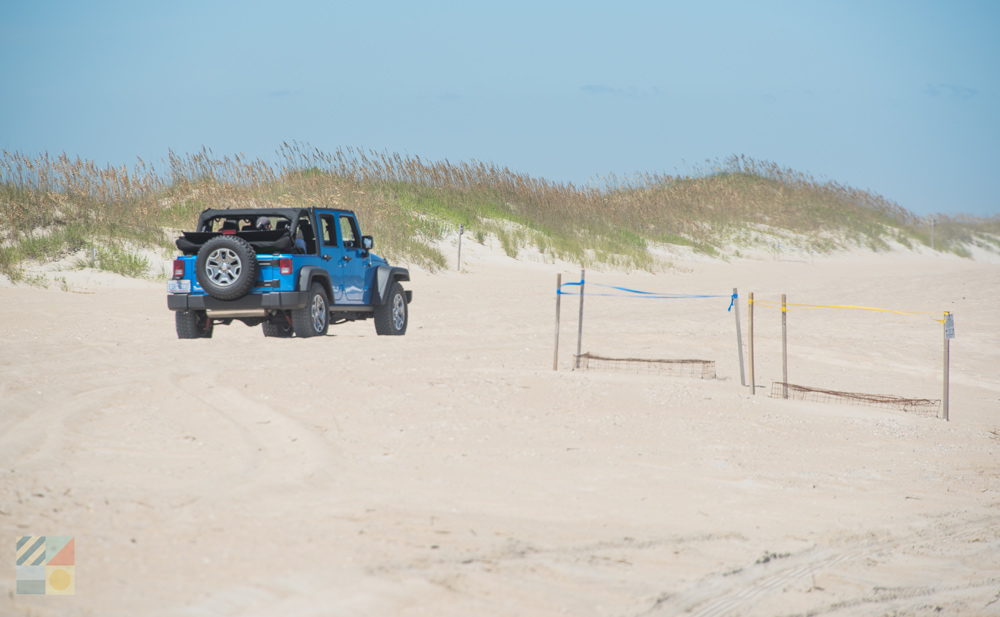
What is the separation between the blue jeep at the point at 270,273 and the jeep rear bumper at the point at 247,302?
0.04 feet

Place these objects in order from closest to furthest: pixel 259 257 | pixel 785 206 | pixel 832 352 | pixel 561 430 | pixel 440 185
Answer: pixel 561 430
pixel 259 257
pixel 832 352
pixel 440 185
pixel 785 206

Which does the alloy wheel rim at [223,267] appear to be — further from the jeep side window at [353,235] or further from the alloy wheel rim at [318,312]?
the jeep side window at [353,235]

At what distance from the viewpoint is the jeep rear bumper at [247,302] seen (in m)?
13.7

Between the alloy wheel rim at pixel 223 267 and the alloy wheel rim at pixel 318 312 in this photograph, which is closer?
the alloy wheel rim at pixel 223 267

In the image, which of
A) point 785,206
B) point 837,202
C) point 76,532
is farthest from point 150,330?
point 837,202

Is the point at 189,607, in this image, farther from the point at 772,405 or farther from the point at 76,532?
the point at 772,405

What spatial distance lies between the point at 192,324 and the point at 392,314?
108 inches

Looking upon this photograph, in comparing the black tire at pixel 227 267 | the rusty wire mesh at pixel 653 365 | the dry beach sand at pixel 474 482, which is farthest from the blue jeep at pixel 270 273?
the rusty wire mesh at pixel 653 365

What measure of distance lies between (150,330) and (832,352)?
900 cm

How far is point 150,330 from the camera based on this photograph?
1525 cm

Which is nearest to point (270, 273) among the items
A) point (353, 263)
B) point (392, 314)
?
point (353, 263)

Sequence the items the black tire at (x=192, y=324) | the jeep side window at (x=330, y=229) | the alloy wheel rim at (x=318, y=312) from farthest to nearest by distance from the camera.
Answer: the jeep side window at (x=330, y=229), the alloy wheel rim at (x=318, y=312), the black tire at (x=192, y=324)

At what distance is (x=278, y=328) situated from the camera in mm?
15211

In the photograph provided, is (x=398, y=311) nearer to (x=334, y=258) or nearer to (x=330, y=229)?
(x=334, y=258)
